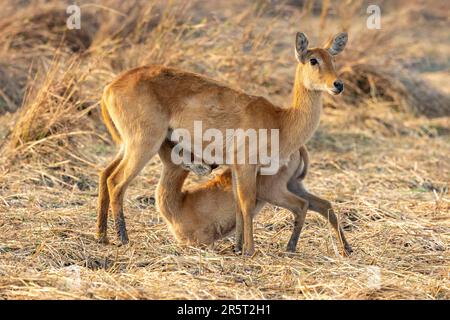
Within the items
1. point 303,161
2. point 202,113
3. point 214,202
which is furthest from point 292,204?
point 202,113

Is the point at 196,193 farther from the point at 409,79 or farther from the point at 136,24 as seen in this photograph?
the point at 409,79

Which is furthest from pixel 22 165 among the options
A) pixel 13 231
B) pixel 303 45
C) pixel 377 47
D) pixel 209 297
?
pixel 377 47

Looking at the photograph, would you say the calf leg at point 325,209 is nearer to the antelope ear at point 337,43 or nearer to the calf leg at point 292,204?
the calf leg at point 292,204

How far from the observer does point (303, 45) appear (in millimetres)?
7445

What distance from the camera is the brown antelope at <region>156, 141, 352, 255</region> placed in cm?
751

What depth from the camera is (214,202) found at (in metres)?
7.68

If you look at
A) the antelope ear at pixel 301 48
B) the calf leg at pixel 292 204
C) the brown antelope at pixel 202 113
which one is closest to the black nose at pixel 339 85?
the brown antelope at pixel 202 113

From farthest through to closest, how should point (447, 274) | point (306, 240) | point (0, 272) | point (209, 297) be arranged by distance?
point (306, 240)
point (447, 274)
point (0, 272)
point (209, 297)

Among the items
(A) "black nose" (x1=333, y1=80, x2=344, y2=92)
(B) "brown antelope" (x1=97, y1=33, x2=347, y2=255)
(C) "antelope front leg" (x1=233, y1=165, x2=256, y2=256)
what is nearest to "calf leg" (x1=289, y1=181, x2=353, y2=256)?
(B) "brown antelope" (x1=97, y1=33, x2=347, y2=255)

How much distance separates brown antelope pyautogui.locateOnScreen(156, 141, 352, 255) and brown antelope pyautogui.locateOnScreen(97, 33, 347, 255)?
18 cm

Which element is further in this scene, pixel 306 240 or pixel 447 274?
pixel 306 240

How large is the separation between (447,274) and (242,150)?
188 centimetres

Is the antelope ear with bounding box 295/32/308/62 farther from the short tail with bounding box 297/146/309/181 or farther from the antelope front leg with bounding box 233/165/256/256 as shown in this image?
the antelope front leg with bounding box 233/165/256/256

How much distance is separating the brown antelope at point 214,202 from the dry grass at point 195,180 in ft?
0.64
